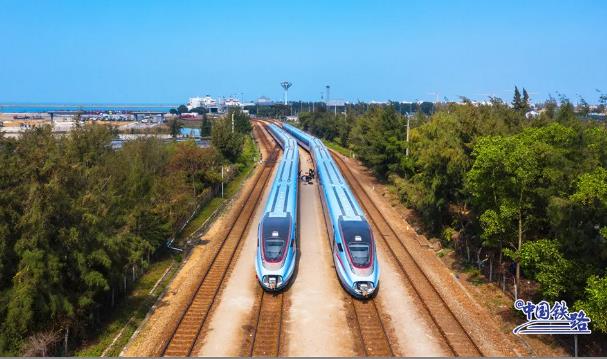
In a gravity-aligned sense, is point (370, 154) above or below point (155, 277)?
above

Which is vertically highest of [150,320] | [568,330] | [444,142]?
[444,142]

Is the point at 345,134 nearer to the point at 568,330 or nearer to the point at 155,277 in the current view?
the point at 155,277

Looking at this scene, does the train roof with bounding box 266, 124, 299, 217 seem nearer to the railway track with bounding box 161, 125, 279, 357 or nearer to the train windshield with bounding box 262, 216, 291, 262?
the train windshield with bounding box 262, 216, 291, 262

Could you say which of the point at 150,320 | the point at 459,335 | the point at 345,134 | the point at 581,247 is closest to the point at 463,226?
the point at 459,335

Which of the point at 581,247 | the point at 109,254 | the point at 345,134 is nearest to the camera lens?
the point at 581,247

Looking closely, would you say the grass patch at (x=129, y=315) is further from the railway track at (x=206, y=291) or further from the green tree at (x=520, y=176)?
the green tree at (x=520, y=176)

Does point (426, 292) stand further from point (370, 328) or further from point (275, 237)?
point (275, 237)

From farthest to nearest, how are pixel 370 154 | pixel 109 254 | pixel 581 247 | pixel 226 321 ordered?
pixel 370 154
pixel 226 321
pixel 109 254
pixel 581 247
